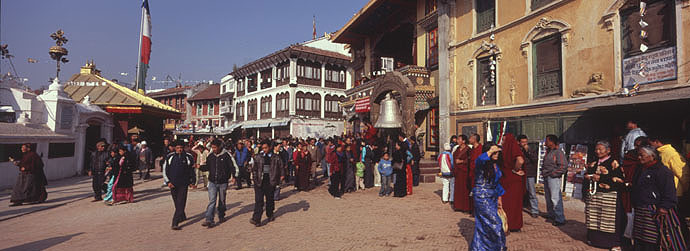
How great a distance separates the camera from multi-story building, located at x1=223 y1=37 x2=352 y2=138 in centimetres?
3284

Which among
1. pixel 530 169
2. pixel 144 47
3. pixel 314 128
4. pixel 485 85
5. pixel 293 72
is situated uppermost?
pixel 144 47

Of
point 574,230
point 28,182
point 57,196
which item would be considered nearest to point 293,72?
point 57,196

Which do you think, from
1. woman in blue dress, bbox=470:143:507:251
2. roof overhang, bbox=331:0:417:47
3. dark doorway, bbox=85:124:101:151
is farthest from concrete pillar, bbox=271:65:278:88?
woman in blue dress, bbox=470:143:507:251

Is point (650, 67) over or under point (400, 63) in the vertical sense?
under

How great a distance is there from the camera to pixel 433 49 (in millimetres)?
15594

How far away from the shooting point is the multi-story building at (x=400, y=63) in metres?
15.1

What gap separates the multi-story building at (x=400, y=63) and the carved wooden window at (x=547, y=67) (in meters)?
4.40

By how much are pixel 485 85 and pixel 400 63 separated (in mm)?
7022

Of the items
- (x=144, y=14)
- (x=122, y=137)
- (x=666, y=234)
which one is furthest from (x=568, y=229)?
(x=144, y=14)

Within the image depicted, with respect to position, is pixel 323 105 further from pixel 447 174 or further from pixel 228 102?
pixel 447 174

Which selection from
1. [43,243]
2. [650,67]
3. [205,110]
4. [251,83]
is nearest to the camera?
[43,243]

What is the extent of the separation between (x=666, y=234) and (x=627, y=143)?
302 cm

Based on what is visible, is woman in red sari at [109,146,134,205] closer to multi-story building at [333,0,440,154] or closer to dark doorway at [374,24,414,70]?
multi-story building at [333,0,440,154]

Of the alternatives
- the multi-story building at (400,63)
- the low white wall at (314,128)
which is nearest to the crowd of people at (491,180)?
the multi-story building at (400,63)
